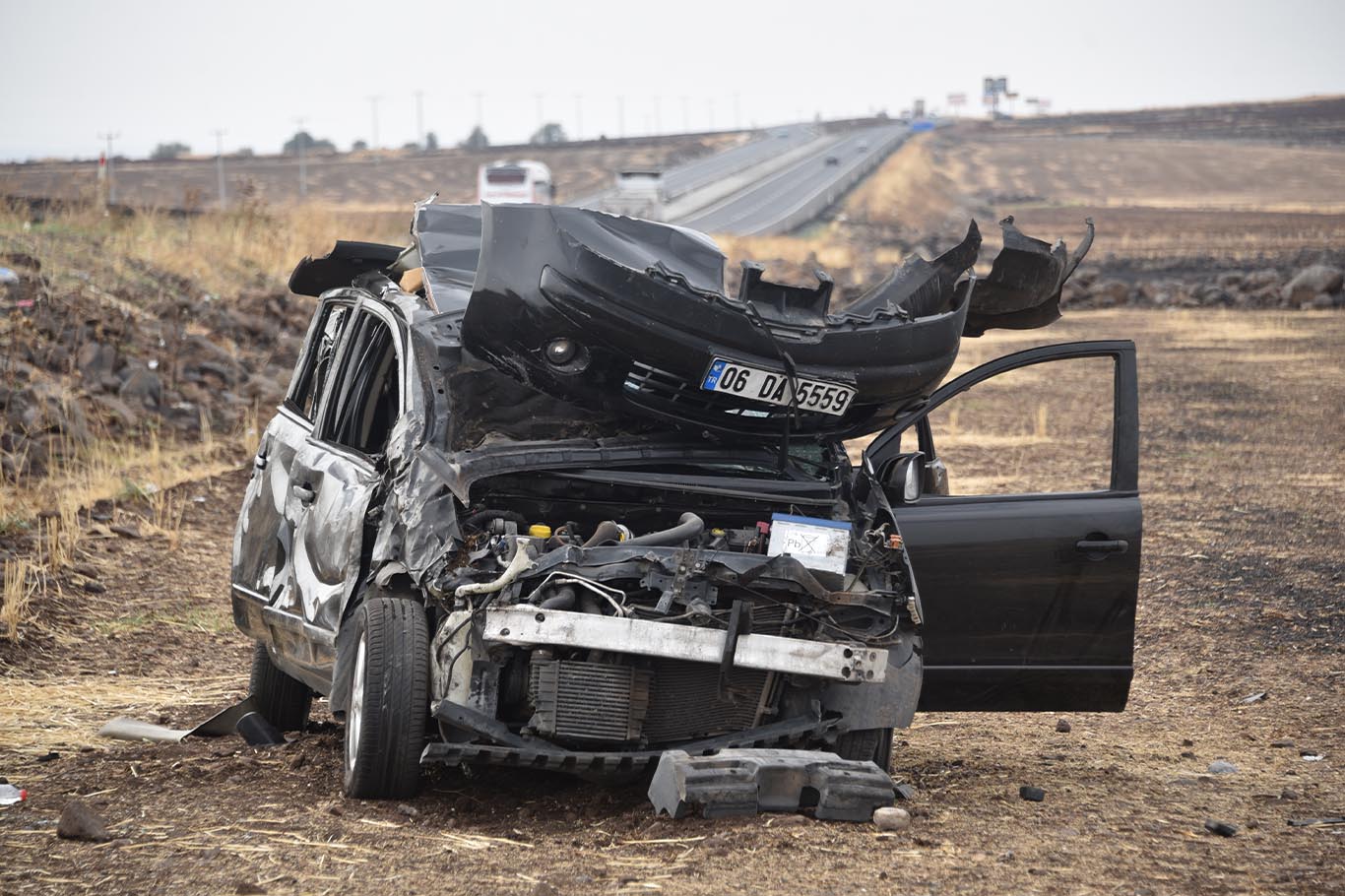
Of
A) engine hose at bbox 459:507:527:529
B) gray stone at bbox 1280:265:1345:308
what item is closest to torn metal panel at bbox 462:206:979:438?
engine hose at bbox 459:507:527:529

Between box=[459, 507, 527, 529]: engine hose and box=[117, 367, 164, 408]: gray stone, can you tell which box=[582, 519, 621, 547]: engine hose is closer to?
box=[459, 507, 527, 529]: engine hose

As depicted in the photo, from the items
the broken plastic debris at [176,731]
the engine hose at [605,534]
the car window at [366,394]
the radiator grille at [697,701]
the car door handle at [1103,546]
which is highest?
the car window at [366,394]

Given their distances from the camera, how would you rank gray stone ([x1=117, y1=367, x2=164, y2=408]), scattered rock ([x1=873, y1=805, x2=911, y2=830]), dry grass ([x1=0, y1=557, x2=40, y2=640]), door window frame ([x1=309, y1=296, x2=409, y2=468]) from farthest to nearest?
gray stone ([x1=117, y1=367, x2=164, y2=408])
dry grass ([x1=0, y1=557, x2=40, y2=640])
door window frame ([x1=309, y1=296, x2=409, y2=468])
scattered rock ([x1=873, y1=805, x2=911, y2=830])

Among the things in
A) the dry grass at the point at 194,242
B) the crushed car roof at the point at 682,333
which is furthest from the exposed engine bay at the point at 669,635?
the dry grass at the point at 194,242

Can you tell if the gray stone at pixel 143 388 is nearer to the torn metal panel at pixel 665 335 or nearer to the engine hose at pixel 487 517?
the torn metal panel at pixel 665 335

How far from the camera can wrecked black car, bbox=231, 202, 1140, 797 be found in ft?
17.9

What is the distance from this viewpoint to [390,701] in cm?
545

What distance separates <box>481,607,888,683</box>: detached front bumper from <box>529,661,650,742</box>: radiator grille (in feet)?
0.40

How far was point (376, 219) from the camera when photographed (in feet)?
115

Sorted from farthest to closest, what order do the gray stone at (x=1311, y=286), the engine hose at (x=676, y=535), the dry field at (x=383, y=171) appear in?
the dry field at (x=383, y=171) → the gray stone at (x=1311, y=286) → the engine hose at (x=676, y=535)

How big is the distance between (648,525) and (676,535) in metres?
0.53

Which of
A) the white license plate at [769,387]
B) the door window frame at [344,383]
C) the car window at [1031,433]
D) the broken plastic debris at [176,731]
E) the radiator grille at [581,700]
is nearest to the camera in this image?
the radiator grille at [581,700]

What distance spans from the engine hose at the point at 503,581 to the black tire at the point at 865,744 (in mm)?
1329

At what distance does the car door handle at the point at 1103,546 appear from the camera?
6.56m
